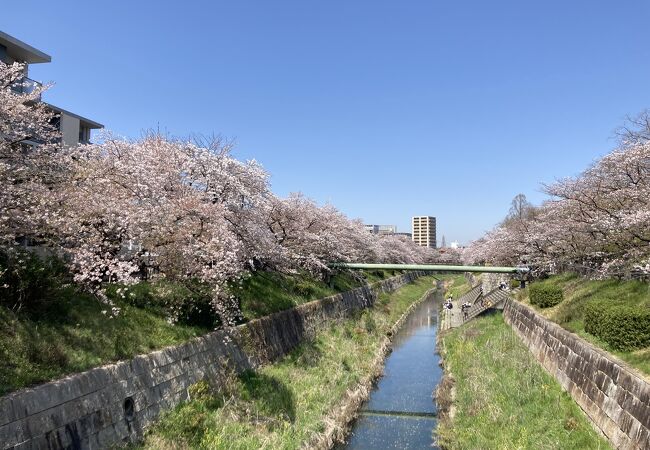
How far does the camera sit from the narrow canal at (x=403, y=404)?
16.4m

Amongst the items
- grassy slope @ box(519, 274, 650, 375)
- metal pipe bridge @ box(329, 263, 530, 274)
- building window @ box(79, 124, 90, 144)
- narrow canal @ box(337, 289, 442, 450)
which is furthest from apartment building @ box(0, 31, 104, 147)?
grassy slope @ box(519, 274, 650, 375)

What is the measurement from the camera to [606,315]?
13.9m

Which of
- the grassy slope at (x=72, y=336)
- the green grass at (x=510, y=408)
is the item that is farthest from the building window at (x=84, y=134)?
the green grass at (x=510, y=408)

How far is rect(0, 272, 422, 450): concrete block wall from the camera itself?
8227mm

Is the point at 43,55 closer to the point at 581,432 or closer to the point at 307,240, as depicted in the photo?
the point at 307,240

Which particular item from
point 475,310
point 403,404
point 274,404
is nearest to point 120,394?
point 274,404

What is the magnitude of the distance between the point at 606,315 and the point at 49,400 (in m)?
14.4


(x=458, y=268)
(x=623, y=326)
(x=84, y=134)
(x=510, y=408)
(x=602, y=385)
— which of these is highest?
(x=84, y=134)

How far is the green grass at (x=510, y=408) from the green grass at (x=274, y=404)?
14.4 ft

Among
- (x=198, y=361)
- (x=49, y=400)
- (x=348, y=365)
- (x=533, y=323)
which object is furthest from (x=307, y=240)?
(x=49, y=400)

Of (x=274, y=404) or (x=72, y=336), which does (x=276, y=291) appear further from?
(x=72, y=336)

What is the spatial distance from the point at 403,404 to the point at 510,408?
599 centimetres

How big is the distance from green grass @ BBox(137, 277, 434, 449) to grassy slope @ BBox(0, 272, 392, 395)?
6.74 ft

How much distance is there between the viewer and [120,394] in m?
10.6
